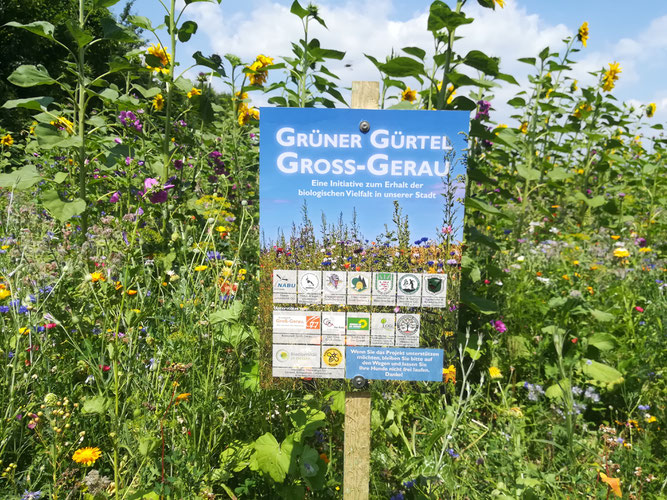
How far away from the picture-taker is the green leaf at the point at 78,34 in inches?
96.7

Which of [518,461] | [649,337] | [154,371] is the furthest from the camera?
[649,337]

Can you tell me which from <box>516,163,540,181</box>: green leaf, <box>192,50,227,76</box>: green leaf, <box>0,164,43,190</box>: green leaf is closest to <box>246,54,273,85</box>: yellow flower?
<box>192,50,227,76</box>: green leaf

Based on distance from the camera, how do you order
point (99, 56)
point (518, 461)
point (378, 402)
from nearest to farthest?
point (518, 461) < point (378, 402) < point (99, 56)

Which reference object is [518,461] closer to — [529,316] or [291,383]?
[291,383]

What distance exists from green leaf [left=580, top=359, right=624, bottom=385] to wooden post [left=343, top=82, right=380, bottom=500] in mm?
1517

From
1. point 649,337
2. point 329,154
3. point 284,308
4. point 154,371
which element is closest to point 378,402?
point 284,308

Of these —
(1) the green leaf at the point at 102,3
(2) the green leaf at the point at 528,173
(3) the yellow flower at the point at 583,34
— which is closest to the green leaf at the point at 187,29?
(1) the green leaf at the point at 102,3

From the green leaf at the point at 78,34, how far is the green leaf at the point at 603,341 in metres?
3.22

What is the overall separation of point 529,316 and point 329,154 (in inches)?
77.5

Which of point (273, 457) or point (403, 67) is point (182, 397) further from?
point (403, 67)

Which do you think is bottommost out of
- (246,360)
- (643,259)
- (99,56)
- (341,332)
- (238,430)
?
(238,430)

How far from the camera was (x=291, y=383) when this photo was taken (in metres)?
1.84

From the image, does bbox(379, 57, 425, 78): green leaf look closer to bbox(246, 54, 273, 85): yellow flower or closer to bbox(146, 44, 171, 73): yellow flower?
bbox(146, 44, 171, 73): yellow flower

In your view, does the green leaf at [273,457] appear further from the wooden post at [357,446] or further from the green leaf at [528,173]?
the green leaf at [528,173]
